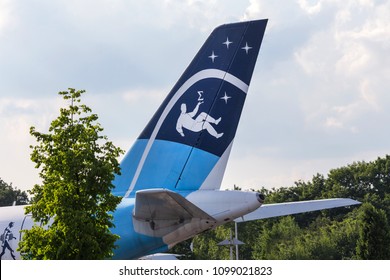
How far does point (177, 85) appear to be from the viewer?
3152cm

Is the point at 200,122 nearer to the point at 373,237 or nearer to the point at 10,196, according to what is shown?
the point at 373,237

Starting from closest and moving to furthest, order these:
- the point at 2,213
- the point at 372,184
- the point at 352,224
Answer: the point at 2,213
the point at 352,224
the point at 372,184

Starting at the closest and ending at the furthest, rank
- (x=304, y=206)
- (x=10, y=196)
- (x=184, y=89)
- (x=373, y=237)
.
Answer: (x=184, y=89), (x=304, y=206), (x=373, y=237), (x=10, y=196)

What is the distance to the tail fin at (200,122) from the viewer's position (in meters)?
30.0

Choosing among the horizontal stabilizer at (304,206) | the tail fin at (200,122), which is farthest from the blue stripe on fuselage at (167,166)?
the horizontal stabilizer at (304,206)

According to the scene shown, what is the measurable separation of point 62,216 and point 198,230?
489cm

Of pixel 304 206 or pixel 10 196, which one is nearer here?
pixel 304 206

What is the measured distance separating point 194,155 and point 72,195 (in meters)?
5.68

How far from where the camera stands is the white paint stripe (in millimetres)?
30859

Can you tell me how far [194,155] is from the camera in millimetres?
30047

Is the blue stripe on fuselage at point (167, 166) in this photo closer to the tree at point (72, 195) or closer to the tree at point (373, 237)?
the tree at point (72, 195)

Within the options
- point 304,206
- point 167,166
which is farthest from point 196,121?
point 304,206
